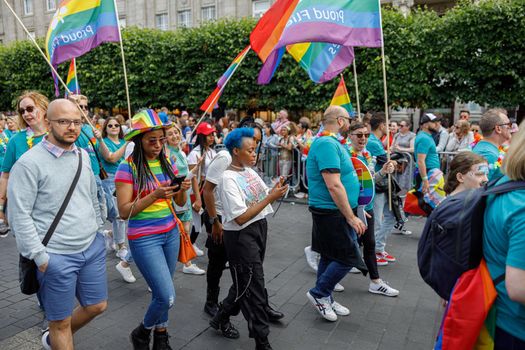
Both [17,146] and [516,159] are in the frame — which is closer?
[516,159]

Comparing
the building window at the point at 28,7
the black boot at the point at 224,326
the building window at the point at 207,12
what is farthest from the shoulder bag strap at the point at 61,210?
the building window at the point at 28,7

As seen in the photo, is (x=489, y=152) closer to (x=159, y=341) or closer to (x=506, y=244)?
(x=506, y=244)

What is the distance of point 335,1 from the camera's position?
505 cm

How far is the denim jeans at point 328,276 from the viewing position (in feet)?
12.7

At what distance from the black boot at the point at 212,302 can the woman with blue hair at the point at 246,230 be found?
0.67 metres

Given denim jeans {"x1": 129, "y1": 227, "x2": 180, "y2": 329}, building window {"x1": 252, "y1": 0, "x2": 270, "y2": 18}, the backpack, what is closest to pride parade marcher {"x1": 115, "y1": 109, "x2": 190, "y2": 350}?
denim jeans {"x1": 129, "y1": 227, "x2": 180, "y2": 329}

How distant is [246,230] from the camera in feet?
10.8

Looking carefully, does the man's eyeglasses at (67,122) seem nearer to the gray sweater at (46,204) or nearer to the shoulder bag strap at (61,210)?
the gray sweater at (46,204)

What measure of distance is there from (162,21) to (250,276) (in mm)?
30667

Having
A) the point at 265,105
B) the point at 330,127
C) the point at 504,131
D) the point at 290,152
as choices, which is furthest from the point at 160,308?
the point at 265,105

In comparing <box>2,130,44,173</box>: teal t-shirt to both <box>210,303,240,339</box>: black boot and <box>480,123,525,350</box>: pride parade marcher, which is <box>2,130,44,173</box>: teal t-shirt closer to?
<box>210,303,240,339</box>: black boot

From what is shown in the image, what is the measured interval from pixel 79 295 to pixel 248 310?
1234mm

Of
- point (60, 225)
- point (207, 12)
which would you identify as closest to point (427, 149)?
point (60, 225)

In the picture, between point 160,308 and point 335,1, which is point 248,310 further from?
point 335,1
